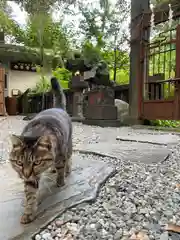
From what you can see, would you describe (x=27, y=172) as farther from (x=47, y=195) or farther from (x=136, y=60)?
(x=136, y=60)

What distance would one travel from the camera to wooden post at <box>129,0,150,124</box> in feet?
18.1

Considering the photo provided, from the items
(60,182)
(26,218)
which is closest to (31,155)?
(26,218)

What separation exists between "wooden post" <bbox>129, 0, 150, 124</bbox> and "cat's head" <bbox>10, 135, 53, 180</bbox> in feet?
14.9

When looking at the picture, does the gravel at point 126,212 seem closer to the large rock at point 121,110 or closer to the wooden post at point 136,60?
the wooden post at point 136,60

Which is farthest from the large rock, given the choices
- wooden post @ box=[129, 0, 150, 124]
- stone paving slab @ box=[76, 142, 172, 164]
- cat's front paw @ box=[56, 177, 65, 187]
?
cat's front paw @ box=[56, 177, 65, 187]

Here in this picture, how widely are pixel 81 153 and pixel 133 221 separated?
148 cm

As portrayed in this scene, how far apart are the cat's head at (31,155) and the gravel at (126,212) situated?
24 centimetres

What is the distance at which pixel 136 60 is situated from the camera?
221 inches

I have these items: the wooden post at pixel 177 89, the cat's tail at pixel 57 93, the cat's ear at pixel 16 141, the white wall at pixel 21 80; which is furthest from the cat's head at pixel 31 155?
the white wall at pixel 21 80

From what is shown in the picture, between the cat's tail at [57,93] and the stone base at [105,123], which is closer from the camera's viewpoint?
the cat's tail at [57,93]

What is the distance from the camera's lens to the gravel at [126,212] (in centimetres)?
110

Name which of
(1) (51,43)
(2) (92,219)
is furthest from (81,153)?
(1) (51,43)

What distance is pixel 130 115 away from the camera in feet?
19.2

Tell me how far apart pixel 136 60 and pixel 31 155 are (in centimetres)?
485
